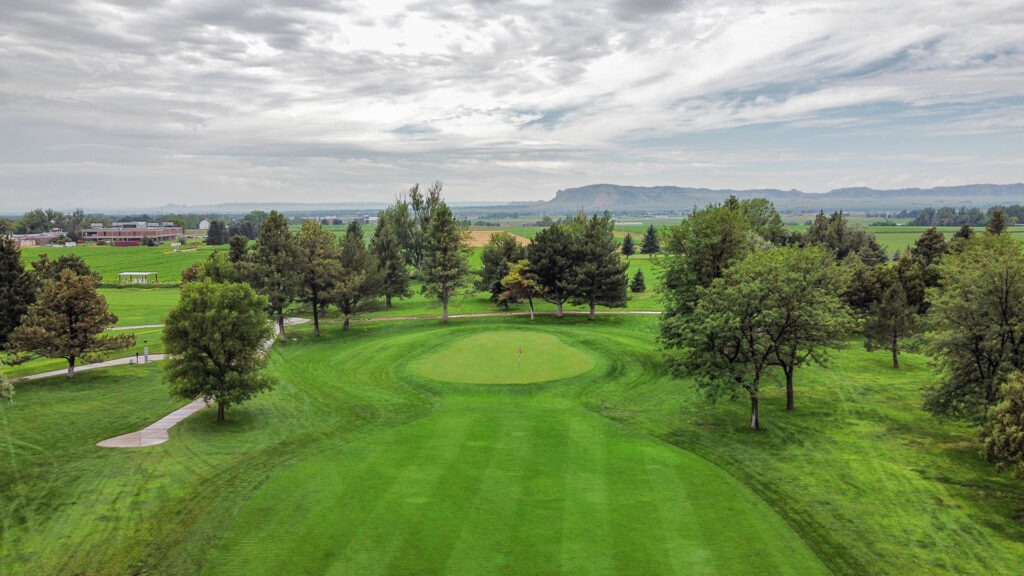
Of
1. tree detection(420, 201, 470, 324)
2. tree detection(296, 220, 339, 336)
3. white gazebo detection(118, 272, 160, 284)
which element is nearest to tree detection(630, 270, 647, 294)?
tree detection(420, 201, 470, 324)

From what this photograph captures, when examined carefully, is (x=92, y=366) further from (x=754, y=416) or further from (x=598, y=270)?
(x=754, y=416)

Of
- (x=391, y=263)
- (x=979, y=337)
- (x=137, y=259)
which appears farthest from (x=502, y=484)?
(x=137, y=259)

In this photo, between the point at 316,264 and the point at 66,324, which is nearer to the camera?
the point at 66,324

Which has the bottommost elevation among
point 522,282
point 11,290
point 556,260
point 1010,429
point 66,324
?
point 1010,429

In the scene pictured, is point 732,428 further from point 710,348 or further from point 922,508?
point 922,508

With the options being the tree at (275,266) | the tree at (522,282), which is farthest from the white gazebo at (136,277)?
the tree at (522,282)
